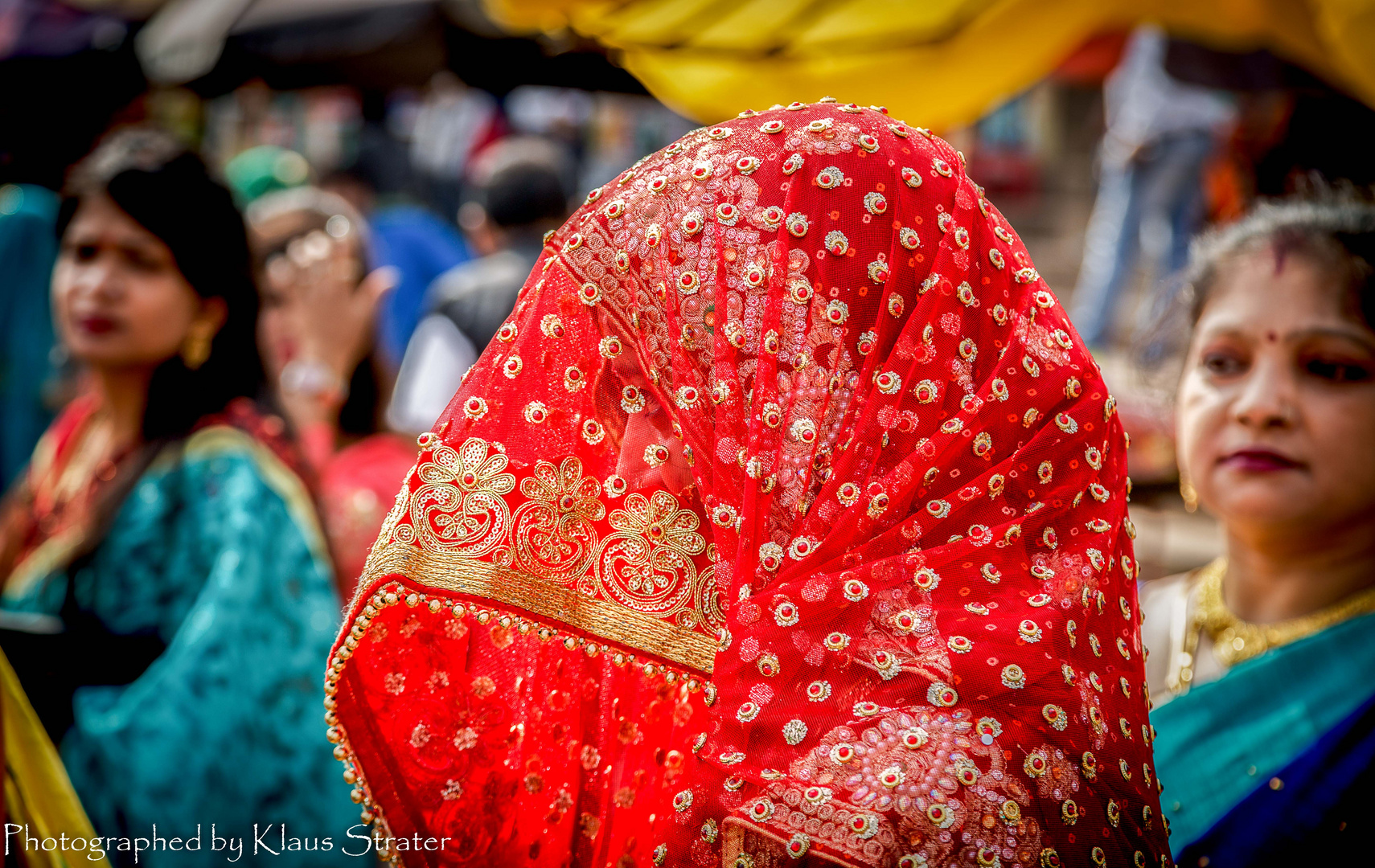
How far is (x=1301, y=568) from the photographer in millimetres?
1814

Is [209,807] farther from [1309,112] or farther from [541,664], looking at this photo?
[1309,112]

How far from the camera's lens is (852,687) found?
1067mm

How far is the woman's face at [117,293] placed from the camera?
227 centimetres

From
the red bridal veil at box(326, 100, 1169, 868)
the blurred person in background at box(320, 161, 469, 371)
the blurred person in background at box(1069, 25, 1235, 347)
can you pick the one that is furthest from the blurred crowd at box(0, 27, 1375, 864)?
the blurred person in background at box(1069, 25, 1235, 347)

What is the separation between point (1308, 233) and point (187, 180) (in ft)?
7.49

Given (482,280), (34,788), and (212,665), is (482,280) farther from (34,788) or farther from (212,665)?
(34,788)

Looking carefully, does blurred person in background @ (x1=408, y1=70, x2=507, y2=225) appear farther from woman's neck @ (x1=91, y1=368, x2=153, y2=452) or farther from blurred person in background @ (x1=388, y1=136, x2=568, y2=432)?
woman's neck @ (x1=91, y1=368, x2=153, y2=452)

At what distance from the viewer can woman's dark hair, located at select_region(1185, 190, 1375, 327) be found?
1733mm

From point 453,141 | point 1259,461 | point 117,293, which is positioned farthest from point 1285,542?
point 453,141

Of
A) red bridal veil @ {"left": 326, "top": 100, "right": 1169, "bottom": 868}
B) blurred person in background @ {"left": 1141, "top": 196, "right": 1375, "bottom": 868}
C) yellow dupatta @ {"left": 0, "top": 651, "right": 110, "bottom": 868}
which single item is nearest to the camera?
red bridal veil @ {"left": 326, "top": 100, "right": 1169, "bottom": 868}

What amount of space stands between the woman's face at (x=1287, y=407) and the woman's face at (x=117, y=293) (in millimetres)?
2086

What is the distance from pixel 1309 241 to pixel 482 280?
8.84 ft

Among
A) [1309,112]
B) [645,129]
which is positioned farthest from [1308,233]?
[645,129]

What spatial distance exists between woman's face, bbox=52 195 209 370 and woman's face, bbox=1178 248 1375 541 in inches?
82.1
